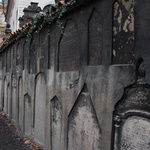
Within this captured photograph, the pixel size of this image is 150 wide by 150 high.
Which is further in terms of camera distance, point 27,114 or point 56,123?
point 27,114

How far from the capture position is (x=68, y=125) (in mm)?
4578

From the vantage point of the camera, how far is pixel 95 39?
376 centimetres

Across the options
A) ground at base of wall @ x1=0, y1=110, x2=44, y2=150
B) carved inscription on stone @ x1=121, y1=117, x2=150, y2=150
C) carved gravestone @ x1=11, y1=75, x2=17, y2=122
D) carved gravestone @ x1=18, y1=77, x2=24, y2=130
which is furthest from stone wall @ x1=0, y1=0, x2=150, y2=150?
carved gravestone @ x1=11, y1=75, x2=17, y2=122

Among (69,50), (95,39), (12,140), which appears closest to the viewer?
(95,39)

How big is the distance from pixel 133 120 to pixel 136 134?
144 mm

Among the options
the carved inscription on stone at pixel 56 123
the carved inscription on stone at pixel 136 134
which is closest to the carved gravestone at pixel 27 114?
the carved inscription on stone at pixel 56 123

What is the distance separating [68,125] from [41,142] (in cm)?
171

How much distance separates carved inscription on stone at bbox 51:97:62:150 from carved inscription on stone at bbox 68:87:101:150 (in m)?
0.55

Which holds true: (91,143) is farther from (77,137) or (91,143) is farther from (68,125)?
(68,125)

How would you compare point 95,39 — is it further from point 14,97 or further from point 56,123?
point 14,97

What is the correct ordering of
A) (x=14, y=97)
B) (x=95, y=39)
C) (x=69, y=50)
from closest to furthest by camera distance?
(x=95, y=39) → (x=69, y=50) → (x=14, y=97)

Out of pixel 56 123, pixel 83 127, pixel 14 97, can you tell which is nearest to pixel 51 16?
pixel 56 123

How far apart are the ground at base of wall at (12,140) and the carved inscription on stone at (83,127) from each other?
1907mm

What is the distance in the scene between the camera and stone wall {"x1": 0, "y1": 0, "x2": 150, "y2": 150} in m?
2.83
